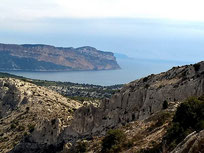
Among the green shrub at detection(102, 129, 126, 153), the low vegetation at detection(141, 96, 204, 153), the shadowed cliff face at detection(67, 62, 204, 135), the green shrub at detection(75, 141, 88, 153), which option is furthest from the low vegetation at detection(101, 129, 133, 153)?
the shadowed cliff face at detection(67, 62, 204, 135)

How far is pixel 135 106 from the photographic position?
43.6m

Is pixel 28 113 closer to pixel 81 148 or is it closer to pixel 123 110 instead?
pixel 123 110

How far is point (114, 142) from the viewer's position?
3120 cm

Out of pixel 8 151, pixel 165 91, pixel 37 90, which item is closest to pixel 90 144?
pixel 165 91

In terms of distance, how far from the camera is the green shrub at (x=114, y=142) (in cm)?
3000

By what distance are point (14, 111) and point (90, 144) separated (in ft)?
141

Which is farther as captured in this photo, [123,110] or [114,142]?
[123,110]

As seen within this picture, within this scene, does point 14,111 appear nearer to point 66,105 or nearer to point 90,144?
point 66,105

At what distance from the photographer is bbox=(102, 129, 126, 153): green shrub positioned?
30000 millimetres

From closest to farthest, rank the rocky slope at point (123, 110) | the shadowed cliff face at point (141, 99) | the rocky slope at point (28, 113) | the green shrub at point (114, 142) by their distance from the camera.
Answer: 1. the green shrub at point (114, 142)
2. the shadowed cliff face at point (141, 99)
3. the rocky slope at point (123, 110)
4. the rocky slope at point (28, 113)

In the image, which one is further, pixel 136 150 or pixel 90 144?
pixel 90 144

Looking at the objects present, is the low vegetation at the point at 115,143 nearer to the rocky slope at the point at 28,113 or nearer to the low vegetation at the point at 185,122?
the low vegetation at the point at 185,122

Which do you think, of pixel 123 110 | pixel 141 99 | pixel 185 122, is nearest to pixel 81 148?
pixel 123 110

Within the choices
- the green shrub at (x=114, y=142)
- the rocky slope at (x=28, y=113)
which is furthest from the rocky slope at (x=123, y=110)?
the green shrub at (x=114, y=142)
